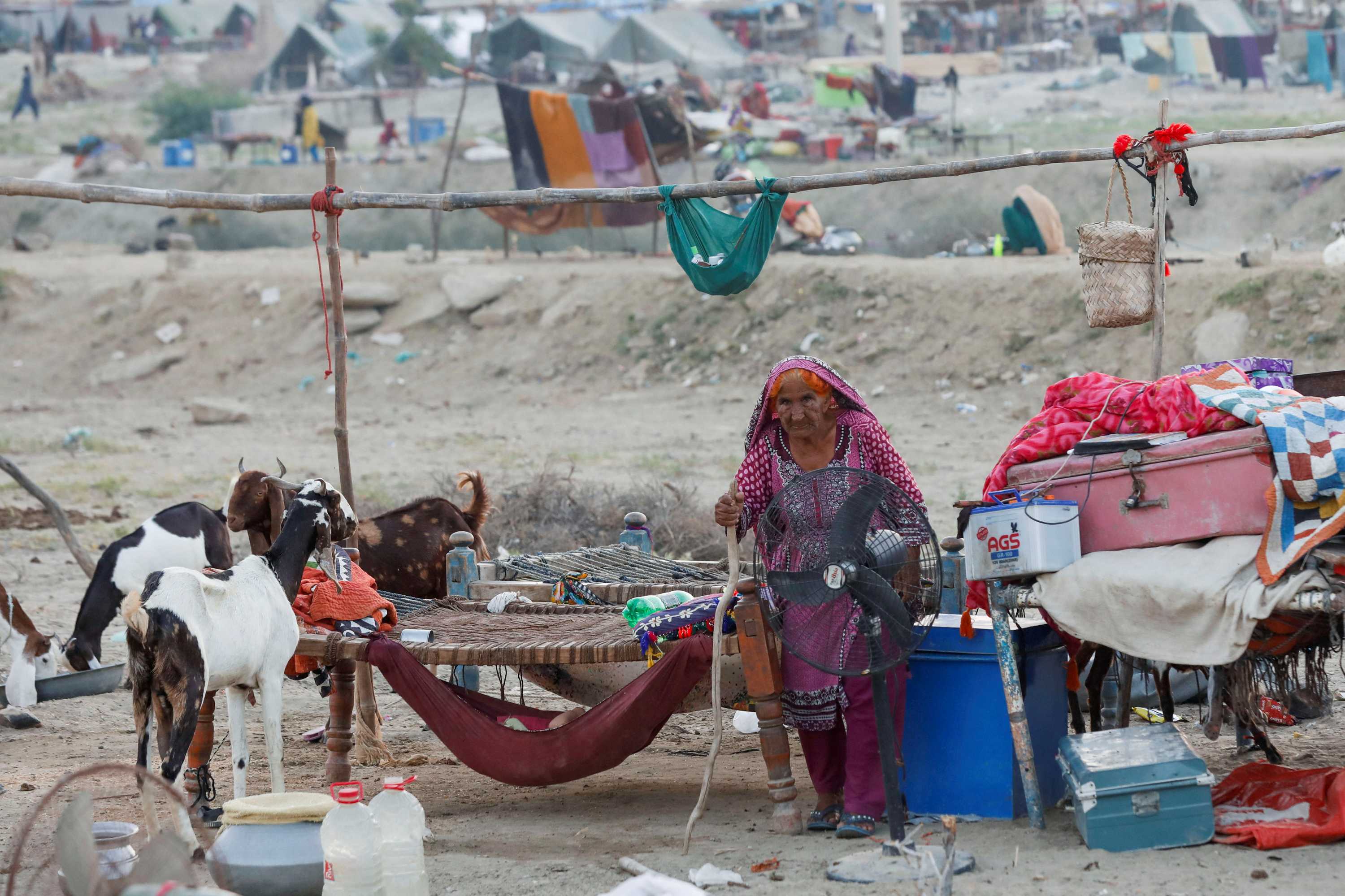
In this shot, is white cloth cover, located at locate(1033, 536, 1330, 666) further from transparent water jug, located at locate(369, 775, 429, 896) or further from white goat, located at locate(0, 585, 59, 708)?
white goat, located at locate(0, 585, 59, 708)

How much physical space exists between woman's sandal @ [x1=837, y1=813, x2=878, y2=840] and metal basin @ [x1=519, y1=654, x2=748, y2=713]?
77 cm

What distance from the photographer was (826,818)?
4.70m

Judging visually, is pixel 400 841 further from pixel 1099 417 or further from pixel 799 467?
pixel 1099 417

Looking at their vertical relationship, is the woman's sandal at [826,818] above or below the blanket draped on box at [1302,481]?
below

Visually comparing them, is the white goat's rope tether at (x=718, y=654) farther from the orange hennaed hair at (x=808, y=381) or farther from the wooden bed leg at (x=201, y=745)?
the wooden bed leg at (x=201, y=745)

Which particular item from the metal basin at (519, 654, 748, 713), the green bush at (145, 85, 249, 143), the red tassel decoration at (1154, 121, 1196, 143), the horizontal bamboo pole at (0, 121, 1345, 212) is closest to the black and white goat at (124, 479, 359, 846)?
the metal basin at (519, 654, 748, 713)

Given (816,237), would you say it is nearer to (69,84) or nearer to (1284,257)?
(1284,257)

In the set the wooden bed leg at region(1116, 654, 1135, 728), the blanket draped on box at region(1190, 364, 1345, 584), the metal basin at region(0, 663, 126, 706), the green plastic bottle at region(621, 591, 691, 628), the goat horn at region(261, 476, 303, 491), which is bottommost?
the metal basin at region(0, 663, 126, 706)

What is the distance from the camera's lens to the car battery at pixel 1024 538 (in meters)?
4.37

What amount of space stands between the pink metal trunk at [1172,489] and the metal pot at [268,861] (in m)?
2.50

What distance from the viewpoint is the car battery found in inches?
172

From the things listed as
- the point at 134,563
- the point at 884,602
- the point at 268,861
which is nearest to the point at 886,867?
the point at 884,602

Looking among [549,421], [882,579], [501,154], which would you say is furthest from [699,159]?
[882,579]

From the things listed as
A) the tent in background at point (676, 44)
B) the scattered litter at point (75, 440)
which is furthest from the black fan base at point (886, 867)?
the tent in background at point (676, 44)
